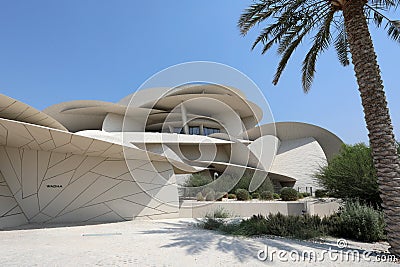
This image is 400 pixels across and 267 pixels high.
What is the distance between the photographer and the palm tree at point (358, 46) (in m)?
5.92

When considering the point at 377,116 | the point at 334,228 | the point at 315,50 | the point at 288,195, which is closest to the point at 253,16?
the point at 315,50

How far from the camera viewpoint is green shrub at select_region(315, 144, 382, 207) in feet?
38.5

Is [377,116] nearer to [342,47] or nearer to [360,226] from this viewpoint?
[360,226]

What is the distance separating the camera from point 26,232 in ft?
24.9

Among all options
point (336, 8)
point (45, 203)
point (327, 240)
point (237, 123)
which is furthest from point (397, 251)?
point (237, 123)

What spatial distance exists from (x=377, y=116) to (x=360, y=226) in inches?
135

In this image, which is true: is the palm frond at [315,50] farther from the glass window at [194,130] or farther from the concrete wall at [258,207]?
the glass window at [194,130]

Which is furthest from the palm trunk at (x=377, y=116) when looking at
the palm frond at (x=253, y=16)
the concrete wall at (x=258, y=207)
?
the concrete wall at (x=258, y=207)

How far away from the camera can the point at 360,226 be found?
7.59 metres

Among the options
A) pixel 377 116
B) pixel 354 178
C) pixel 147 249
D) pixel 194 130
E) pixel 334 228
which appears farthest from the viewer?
pixel 194 130

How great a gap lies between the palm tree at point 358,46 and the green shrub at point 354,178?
18.5 ft

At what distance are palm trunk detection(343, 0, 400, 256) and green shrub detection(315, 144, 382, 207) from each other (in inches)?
245

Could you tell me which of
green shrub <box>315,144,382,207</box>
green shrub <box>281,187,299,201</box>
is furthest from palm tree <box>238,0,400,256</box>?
green shrub <box>281,187,299,201</box>

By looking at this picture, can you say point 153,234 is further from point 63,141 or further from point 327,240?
point 327,240
